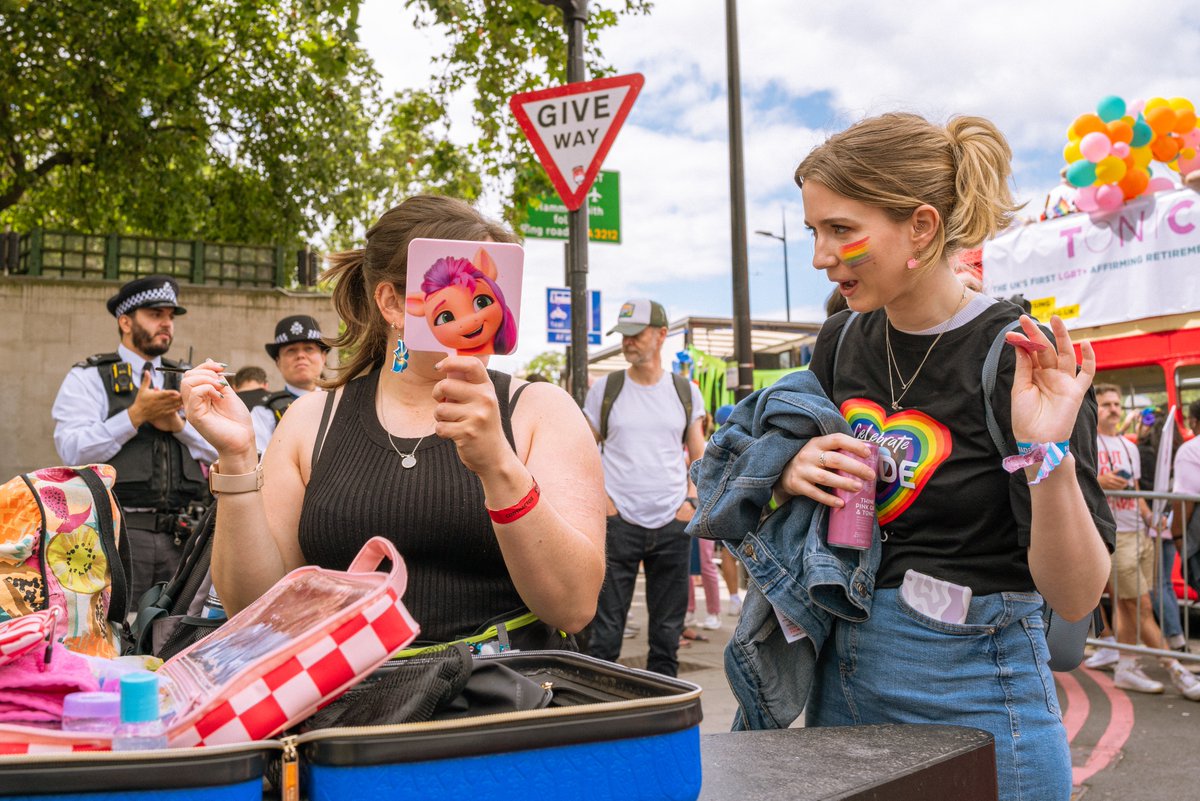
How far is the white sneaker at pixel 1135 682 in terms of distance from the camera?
6.47 metres

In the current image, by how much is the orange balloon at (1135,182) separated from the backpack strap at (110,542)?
8458mm

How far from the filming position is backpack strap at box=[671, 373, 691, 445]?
6.43 m

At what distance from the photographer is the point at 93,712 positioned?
1.08 metres

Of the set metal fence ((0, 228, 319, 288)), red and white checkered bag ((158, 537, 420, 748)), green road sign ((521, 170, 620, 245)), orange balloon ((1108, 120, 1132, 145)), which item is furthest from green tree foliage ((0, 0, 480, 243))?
red and white checkered bag ((158, 537, 420, 748))

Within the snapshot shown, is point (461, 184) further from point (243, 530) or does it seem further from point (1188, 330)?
point (243, 530)

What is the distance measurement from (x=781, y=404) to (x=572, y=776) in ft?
3.21

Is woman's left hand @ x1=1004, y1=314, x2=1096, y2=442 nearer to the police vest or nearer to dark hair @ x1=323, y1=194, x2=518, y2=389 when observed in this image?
dark hair @ x1=323, y1=194, x2=518, y2=389

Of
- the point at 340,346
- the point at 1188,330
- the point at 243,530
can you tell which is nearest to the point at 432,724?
the point at 243,530

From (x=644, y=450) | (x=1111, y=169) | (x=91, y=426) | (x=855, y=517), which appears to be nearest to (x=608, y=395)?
(x=644, y=450)

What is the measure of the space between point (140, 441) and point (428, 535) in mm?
3744

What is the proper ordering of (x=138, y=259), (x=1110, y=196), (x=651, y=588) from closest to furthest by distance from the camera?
(x=651, y=588)
(x=1110, y=196)
(x=138, y=259)

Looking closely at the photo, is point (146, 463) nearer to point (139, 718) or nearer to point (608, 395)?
point (608, 395)

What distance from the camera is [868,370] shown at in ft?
6.67

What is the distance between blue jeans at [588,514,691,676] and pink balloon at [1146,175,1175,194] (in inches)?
210
